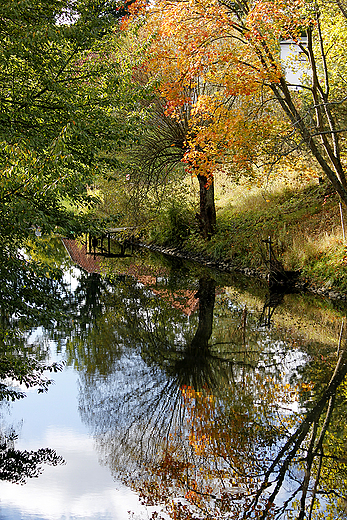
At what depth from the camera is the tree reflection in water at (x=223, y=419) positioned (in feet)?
17.3

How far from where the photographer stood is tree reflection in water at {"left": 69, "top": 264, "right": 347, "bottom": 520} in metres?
5.26

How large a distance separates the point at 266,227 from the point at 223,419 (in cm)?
1400

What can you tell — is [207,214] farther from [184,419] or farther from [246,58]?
[184,419]

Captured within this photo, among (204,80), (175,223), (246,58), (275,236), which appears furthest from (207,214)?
(246,58)

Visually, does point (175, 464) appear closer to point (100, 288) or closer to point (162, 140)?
point (100, 288)

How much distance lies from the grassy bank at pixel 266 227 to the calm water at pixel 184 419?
3023mm

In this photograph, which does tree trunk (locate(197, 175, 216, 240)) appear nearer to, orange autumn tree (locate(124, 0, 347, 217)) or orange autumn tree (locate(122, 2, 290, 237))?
orange autumn tree (locate(122, 2, 290, 237))

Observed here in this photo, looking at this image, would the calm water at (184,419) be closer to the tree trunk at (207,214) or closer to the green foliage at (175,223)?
the tree trunk at (207,214)

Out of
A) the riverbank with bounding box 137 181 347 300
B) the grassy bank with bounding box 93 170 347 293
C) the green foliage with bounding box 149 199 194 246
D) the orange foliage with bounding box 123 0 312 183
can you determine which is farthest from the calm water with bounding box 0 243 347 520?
the green foliage with bounding box 149 199 194 246

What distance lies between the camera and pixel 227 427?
669cm

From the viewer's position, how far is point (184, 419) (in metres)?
7.02

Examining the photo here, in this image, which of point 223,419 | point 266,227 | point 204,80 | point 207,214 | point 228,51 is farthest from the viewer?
point 207,214

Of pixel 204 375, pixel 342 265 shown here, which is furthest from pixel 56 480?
pixel 342 265

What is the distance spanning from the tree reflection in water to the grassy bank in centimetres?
490
